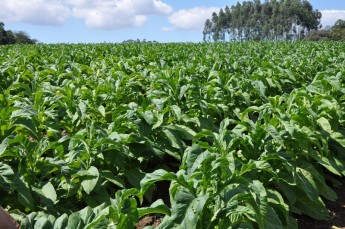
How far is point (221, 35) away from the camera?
123 meters

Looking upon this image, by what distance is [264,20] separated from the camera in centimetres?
11819

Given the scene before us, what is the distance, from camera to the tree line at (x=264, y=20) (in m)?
108

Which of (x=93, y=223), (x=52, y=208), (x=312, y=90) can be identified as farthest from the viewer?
Result: (x=312, y=90)

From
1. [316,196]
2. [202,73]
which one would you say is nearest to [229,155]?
[316,196]

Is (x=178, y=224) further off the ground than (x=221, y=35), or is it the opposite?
(x=178, y=224)

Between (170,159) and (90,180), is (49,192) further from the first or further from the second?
(170,159)

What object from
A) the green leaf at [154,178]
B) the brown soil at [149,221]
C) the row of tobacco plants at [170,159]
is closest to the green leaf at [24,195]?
the row of tobacco plants at [170,159]

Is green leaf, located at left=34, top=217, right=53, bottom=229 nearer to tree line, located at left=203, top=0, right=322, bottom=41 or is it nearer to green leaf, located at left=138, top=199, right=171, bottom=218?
green leaf, located at left=138, top=199, right=171, bottom=218

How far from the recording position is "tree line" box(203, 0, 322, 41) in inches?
4240

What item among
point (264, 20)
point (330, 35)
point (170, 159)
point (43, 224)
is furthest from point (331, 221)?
point (264, 20)

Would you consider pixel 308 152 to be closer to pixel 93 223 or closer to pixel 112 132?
pixel 112 132

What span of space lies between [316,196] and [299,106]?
1.36 meters

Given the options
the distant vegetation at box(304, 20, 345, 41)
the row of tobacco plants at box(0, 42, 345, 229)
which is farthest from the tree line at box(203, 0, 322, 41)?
the row of tobacco plants at box(0, 42, 345, 229)

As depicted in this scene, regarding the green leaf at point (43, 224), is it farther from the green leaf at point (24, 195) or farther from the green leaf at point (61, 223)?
the green leaf at point (24, 195)
